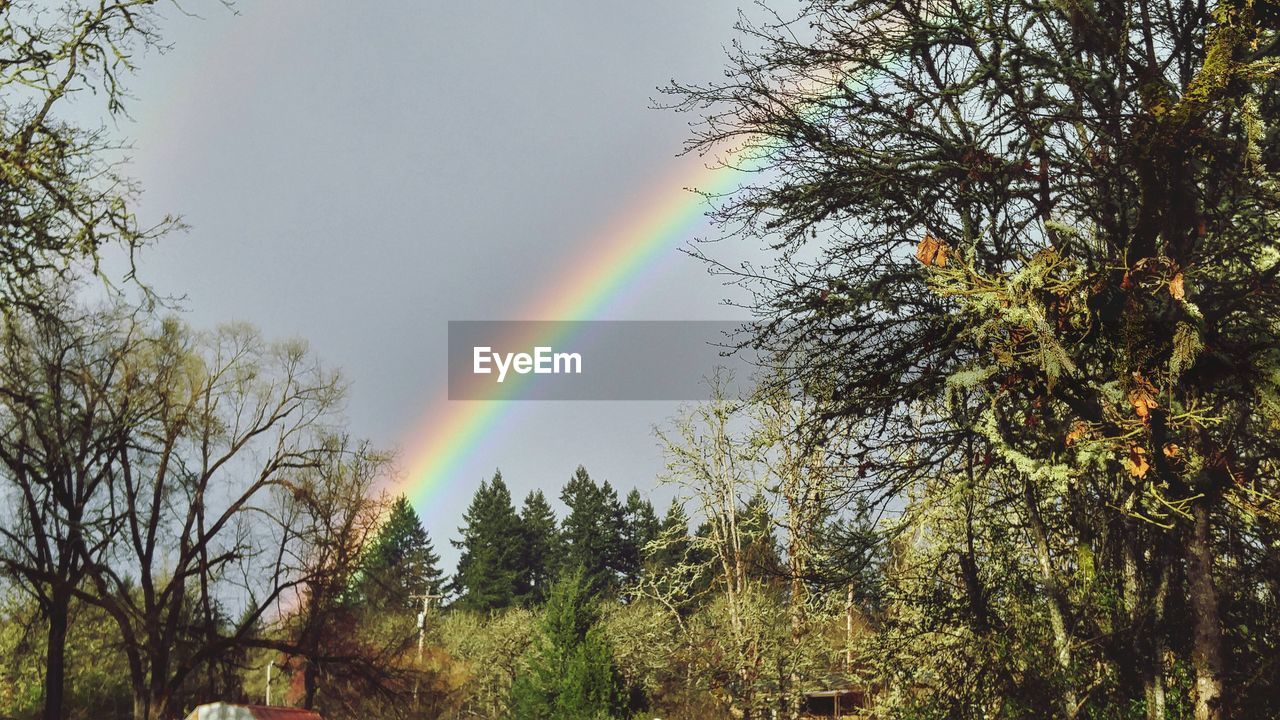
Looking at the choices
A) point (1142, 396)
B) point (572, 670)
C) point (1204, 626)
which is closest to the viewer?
point (1142, 396)

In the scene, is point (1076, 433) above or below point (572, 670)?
above

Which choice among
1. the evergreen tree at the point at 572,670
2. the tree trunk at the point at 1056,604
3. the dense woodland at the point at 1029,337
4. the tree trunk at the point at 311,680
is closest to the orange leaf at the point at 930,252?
the dense woodland at the point at 1029,337

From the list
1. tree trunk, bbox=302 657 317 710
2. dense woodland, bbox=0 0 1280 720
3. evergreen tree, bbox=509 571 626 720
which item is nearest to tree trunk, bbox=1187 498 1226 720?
dense woodland, bbox=0 0 1280 720

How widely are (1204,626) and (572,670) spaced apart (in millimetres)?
25854

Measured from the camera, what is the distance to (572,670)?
31.8 meters

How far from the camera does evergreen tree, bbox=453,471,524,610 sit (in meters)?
81.4

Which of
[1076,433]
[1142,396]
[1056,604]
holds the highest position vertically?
[1142,396]

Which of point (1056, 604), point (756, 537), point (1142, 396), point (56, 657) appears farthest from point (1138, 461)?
point (56, 657)

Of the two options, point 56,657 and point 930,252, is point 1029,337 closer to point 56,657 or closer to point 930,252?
point 930,252

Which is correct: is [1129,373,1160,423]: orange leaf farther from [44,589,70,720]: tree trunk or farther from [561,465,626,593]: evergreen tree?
[561,465,626,593]: evergreen tree

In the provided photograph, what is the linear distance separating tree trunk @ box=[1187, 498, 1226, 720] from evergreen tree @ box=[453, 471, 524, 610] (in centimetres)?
7398

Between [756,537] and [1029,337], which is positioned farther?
[756,537]

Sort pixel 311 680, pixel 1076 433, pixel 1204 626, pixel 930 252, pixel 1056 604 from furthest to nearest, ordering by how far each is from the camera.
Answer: pixel 311 680
pixel 1056 604
pixel 1204 626
pixel 930 252
pixel 1076 433

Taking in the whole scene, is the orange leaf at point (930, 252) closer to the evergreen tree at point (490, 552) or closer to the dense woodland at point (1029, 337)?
the dense woodland at point (1029, 337)
